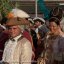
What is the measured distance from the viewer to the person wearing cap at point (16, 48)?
6.44m

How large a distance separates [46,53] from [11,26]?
67 cm

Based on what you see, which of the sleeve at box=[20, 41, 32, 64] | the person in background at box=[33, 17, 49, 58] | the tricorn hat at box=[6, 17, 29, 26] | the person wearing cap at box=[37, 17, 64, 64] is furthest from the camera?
the person in background at box=[33, 17, 49, 58]

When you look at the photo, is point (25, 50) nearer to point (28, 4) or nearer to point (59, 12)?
point (59, 12)

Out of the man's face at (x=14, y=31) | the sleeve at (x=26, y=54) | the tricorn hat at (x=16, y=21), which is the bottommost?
the sleeve at (x=26, y=54)

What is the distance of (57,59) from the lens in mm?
6547

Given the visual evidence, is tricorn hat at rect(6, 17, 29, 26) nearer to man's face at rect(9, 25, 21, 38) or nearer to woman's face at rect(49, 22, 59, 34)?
man's face at rect(9, 25, 21, 38)

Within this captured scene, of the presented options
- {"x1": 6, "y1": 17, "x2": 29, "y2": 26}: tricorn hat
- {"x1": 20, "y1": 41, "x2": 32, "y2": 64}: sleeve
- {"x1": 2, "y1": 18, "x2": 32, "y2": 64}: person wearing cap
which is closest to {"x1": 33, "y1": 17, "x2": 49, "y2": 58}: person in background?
{"x1": 6, "y1": 17, "x2": 29, "y2": 26}: tricorn hat

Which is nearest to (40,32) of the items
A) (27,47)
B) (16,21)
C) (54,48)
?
(16,21)

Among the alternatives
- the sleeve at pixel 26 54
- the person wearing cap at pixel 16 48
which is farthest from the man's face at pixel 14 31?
the sleeve at pixel 26 54

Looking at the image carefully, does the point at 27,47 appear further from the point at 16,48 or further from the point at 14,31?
the point at 14,31

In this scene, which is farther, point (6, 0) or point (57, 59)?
point (6, 0)

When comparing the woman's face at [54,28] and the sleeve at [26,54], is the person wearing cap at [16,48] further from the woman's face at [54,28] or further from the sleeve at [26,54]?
the woman's face at [54,28]

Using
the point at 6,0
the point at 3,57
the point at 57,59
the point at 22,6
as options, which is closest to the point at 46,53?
the point at 57,59

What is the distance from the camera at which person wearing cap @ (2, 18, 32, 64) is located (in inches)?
253
